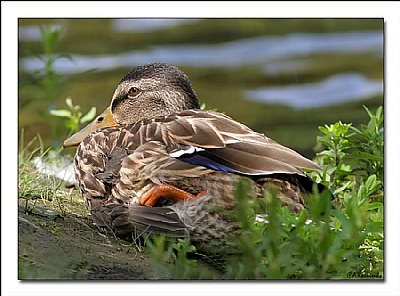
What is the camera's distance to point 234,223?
5.44m

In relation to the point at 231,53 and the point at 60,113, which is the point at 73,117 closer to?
the point at 60,113

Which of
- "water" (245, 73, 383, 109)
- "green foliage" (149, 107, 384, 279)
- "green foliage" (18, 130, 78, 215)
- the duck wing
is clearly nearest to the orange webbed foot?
the duck wing

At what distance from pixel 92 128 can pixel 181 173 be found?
1.33 meters

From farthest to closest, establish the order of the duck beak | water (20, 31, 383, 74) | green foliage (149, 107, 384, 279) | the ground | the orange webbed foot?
water (20, 31, 383, 74) → the duck beak → the orange webbed foot → the ground → green foliage (149, 107, 384, 279)

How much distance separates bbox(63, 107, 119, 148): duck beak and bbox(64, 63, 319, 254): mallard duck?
47cm

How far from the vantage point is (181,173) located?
18.4 ft

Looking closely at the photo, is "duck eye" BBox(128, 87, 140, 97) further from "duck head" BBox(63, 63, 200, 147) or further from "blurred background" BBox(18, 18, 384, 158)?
"blurred background" BBox(18, 18, 384, 158)

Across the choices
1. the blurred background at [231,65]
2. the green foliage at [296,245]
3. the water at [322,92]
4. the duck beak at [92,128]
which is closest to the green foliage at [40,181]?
the duck beak at [92,128]

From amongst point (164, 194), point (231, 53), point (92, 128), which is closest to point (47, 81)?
point (92, 128)

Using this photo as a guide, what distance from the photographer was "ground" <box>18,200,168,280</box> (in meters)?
5.43

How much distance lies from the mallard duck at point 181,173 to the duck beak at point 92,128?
47cm

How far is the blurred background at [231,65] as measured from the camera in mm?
7164

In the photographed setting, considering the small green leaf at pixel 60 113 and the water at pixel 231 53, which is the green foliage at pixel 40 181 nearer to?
the small green leaf at pixel 60 113
